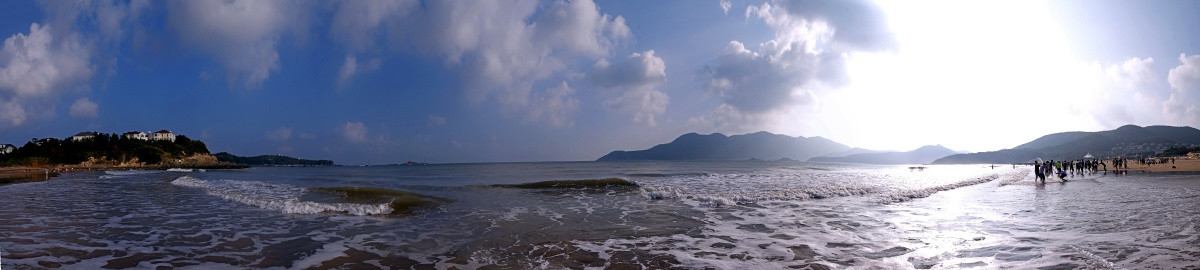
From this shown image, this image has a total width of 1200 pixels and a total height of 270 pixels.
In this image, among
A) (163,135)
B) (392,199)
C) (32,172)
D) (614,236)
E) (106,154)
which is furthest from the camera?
(163,135)

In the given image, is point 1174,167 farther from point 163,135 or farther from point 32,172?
point 163,135

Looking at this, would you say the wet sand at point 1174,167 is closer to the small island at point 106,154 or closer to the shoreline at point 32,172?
the shoreline at point 32,172

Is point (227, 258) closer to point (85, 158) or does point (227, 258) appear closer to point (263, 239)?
point (263, 239)

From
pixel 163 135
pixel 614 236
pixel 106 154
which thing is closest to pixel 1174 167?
pixel 614 236

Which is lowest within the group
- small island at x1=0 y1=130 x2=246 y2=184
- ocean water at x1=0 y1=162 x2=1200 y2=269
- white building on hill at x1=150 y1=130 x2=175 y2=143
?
ocean water at x1=0 y1=162 x2=1200 y2=269

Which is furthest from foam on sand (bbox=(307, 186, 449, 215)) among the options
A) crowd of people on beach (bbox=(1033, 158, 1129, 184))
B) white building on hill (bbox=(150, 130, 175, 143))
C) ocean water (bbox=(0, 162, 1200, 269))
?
white building on hill (bbox=(150, 130, 175, 143))

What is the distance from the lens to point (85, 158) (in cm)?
11875

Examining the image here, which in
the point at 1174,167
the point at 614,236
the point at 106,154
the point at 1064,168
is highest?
the point at 106,154

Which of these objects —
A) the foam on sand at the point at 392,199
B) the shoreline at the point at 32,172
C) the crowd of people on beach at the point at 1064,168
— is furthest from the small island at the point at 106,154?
the crowd of people on beach at the point at 1064,168

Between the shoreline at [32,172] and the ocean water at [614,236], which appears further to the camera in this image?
the shoreline at [32,172]

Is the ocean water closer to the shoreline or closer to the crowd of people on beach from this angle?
the crowd of people on beach

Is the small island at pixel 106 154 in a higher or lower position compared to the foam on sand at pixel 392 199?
higher

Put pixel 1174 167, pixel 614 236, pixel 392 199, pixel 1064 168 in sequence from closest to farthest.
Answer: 1. pixel 614 236
2. pixel 392 199
3. pixel 1064 168
4. pixel 1174 167

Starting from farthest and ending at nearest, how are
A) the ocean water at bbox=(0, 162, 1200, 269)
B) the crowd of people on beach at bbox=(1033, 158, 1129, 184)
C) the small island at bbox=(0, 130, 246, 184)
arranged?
the small island at bbox=(0, 130, 246, 184)
the crowd of people on beach at bbox=(1033, 158, 1129, 184)
the ocean water at bbox=(0, 162, 1200, 269)
